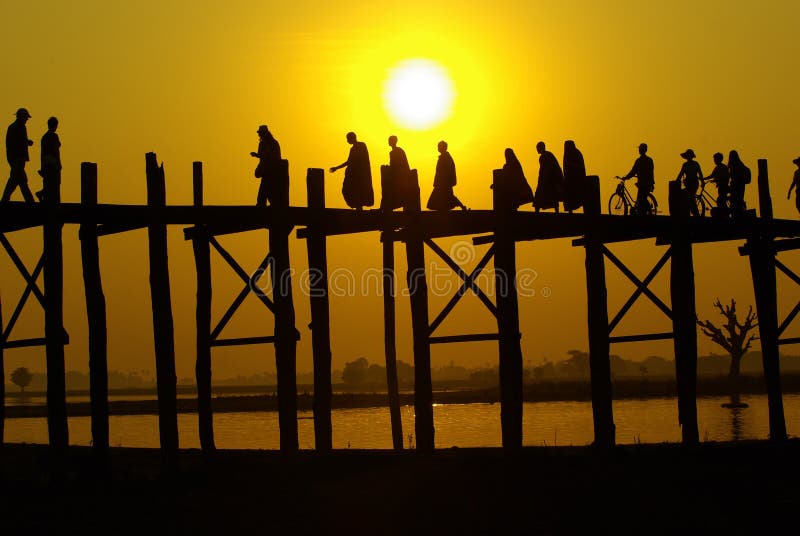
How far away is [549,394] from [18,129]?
58822 millimetres

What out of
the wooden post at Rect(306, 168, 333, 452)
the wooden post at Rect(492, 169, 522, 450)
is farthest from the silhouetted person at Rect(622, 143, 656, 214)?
the wooden post at Rect(306, 168, 333, 452)

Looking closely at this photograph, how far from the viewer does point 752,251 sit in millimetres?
20812

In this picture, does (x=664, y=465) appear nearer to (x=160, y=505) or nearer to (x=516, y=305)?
(x=516, y=305)

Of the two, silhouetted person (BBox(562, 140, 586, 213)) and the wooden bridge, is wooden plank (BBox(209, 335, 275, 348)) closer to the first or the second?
the wooden bridge

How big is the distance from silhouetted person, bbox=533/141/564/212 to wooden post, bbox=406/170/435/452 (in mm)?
2311

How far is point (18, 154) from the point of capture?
16297 mm

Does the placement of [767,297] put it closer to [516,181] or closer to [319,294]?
[516,181]

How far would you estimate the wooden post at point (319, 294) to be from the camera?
640 inches

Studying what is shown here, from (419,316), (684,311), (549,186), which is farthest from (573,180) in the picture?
(419,316)

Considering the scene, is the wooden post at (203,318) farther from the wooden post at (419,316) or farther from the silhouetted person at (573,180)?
the silhouetted person at (573,180)

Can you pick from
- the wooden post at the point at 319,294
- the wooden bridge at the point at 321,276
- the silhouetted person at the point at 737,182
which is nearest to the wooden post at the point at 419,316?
the wooden bridge at the point at 321,276

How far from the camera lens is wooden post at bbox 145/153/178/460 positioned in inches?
610

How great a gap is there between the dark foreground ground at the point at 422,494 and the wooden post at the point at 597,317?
142 cm

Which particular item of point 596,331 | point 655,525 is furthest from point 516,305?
point 655,525
